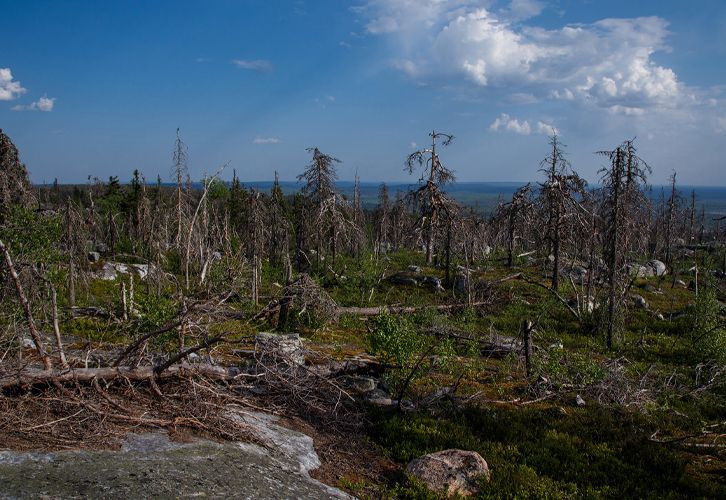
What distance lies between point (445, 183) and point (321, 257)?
8442 mm

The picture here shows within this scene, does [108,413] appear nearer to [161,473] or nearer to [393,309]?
[161,473]

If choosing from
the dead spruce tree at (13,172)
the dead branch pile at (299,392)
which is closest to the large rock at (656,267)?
the dead branch pile at (299,392)

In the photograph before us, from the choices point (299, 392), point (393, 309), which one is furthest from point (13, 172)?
point (393, 309)

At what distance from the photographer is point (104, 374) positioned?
5.93 m

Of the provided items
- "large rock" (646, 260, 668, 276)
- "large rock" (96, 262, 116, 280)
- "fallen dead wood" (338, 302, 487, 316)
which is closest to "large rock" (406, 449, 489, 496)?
"fallen dead wood" (338, 302, 487, 316)

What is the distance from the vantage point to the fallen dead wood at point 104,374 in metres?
5.30

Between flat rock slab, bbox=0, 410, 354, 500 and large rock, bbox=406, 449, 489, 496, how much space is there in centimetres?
128

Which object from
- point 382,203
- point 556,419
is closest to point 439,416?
point 556,419

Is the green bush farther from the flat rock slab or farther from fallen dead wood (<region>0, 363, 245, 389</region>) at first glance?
fallen dead wood (<region>0, 363, 245, 389</region>)

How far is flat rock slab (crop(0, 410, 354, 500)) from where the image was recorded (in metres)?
3.75

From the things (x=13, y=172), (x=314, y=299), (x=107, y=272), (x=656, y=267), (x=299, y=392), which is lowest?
(x=656, y=267)

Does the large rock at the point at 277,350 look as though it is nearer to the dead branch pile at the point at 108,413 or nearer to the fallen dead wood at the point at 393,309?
the dead branch pile at the point at 108,413

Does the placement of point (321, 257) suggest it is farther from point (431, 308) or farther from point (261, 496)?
point (261, 496)

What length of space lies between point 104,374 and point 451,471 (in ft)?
17.7
